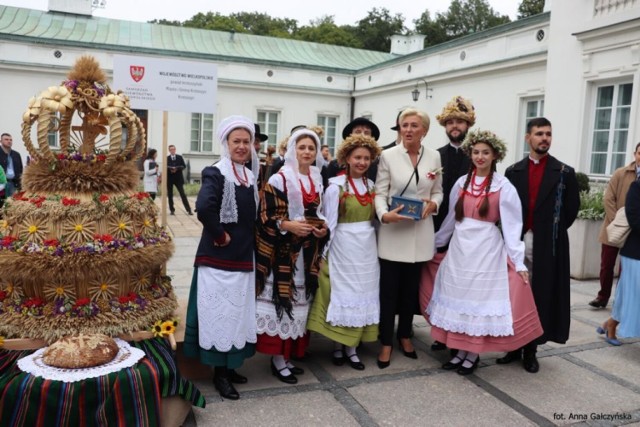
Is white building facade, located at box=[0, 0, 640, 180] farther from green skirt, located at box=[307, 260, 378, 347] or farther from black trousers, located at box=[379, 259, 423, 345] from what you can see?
green skirt, located at box=[307, 260, 378, 347]

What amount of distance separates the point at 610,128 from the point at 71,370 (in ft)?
33.0

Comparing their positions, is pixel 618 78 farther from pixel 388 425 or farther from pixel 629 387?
pixel 388 425

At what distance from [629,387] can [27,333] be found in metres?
4.03

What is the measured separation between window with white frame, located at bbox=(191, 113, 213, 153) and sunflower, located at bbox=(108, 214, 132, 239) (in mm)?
18240

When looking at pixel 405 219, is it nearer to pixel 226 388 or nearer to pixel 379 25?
pixel 226 388

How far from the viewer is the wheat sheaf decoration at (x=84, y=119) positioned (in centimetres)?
314

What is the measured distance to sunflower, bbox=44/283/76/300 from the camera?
3.09 meters

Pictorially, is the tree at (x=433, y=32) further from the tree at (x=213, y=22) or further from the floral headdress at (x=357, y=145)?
the floral headdress at (x=357, y=145)

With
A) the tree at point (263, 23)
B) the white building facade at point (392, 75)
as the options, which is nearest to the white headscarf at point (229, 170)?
the white building facade at point (392, 75)

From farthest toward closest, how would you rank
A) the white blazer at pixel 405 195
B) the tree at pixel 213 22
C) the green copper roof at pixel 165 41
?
the tree at pixel 213 22
the green copper roof at pixel 165 41
the white blazer at pixel 405 195

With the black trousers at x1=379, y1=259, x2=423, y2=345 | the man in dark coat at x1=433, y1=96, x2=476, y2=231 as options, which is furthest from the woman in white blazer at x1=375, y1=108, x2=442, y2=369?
the man in dark coat at x1=433, y1=96, x2=476, y2=231

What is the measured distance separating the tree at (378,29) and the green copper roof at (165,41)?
830 inches

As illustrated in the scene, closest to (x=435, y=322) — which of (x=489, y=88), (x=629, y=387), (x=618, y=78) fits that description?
(x=629, y=387)

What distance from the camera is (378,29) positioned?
151 feet
